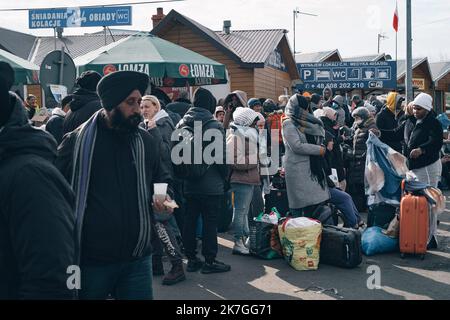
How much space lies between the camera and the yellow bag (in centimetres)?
642

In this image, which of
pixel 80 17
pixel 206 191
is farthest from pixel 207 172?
pixel 80 17

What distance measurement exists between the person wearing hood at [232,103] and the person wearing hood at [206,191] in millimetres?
1335

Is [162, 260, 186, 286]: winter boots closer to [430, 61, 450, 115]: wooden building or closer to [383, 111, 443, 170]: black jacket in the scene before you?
[383, 111, 443, 170]: black jacket

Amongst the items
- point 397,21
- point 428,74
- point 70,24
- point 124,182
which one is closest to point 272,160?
point 124,182

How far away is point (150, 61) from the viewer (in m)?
9.62

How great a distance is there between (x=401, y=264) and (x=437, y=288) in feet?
3.13

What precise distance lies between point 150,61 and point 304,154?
3853 millimetres

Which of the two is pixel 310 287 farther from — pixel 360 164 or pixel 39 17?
pixel 39 17

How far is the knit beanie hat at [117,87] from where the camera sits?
313cm

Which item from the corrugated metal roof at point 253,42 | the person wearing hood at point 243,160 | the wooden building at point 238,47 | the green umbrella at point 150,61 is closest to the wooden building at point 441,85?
the wooden building at point 238,47

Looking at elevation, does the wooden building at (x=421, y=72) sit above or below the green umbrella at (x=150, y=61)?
above

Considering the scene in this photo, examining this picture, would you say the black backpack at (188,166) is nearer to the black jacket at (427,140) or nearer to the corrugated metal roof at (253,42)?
the black jacket at (427,140)

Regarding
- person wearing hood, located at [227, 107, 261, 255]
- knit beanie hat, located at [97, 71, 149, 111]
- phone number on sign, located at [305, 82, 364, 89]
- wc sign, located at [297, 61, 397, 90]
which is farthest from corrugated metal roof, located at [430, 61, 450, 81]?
knit beanie hat, located at [97, 71, 149, 111]

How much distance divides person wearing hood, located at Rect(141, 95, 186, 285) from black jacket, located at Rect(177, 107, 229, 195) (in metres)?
0.26
